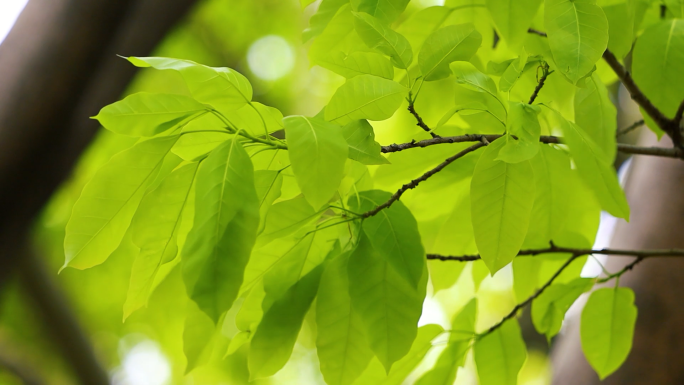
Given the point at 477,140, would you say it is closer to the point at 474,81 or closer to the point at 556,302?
the point at 474,81

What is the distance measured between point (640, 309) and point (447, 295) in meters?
1.32

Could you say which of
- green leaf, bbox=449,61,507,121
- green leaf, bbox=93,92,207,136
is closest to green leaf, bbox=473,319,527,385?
green leaf, bbox=449,61,507,121

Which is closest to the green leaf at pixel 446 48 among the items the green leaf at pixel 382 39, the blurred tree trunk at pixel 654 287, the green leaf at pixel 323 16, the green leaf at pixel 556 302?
the green leaf at pixel 382 39

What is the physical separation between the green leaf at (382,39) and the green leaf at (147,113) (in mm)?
121

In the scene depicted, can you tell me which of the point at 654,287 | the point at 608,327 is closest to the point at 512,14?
the point at 608,327

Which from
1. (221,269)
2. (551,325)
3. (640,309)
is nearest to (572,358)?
(640,309)

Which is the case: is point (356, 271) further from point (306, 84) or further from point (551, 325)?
point (306, 84)

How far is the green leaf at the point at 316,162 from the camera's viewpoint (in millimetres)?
271

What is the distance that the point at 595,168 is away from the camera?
0.35 metres

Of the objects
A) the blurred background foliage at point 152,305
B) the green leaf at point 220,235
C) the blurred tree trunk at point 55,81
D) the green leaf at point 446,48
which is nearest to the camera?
the green leaf at point 220,235

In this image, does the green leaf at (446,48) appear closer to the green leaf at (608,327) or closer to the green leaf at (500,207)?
the green leaf at (500,207)

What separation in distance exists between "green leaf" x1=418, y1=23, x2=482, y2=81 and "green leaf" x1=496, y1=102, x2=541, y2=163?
73 mm

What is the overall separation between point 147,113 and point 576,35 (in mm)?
275

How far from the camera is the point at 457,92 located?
1.23ft
